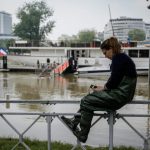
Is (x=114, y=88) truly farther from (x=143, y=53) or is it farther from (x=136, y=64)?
(x=143, y=53)

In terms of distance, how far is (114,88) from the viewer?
472 centimetres

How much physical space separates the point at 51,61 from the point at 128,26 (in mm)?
142986

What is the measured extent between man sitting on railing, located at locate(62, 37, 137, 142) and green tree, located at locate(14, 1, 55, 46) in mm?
76091

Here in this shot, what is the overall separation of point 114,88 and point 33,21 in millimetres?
77906

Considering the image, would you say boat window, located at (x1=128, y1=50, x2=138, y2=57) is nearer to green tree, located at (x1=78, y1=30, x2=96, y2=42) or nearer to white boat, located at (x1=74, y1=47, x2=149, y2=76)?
white boat, located at (x1=74, y1=47, x2=149, y2=76)

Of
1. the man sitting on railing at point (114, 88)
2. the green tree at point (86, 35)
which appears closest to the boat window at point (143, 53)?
the man sitting on railing at point (114, 88)

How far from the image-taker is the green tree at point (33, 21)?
3204 inches

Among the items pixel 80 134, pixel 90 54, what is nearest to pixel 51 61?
pixel 90 54

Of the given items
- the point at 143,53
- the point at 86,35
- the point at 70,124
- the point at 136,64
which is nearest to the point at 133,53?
the point at 143,53

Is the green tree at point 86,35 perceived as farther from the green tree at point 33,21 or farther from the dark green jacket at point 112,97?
the dark green jacket at point 112,97

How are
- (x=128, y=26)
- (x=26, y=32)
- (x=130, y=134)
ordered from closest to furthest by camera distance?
(x=130, y=134), (x=26, y=32), (x=128, y=26)

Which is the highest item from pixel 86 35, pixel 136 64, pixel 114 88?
pixel 86 35

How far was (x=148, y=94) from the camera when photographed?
23.6m

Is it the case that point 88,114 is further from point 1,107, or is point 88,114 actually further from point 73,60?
point 73,60
